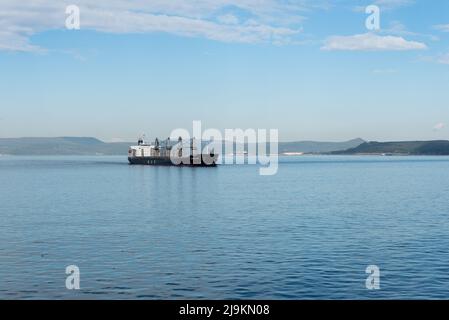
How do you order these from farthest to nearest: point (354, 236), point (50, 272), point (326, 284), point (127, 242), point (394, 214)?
point (394, 214)
point (354, 236)
point (127, 242)
point (50, 272)
point (326, 284)

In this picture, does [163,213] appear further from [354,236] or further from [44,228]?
[354,236]

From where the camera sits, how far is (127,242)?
5447 cm

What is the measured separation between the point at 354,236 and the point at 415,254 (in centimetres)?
1122

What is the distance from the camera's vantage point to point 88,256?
47344 millimetres

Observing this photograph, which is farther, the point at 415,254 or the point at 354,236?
the point at 354,236
